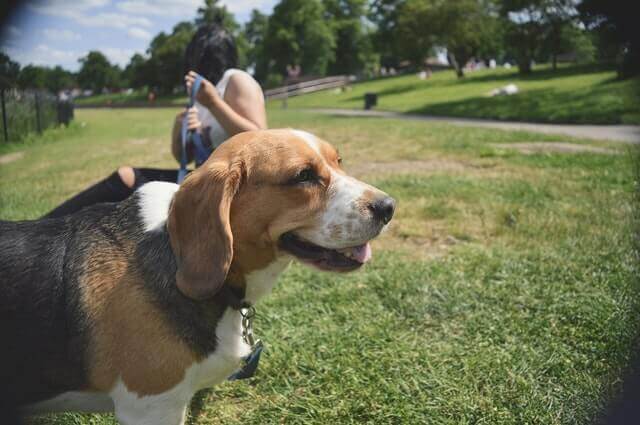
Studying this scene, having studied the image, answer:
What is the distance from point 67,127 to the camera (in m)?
20.4

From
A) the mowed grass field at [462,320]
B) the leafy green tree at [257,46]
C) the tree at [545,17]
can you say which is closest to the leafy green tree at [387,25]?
the leafy green tree at [257,46]

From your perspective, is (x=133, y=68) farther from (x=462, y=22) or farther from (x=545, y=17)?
(x=462, y=22)

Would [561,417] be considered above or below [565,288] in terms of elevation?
below

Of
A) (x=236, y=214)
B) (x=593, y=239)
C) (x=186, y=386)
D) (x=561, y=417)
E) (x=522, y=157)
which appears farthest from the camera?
(x=522, y=157)

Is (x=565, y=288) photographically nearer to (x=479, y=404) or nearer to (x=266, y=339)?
(x=479, y=404)

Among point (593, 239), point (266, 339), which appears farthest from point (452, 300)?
point (593, 239)

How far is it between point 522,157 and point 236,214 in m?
8.69

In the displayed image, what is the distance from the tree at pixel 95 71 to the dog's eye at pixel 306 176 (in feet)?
5.24

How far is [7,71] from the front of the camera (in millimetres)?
2279

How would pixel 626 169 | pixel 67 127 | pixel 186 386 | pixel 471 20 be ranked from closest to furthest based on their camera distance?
pixel 186 386 → pixel 626 169 → pixel 67 127 → pixel 471 20

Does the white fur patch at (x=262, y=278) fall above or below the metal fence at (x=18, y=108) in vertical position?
below

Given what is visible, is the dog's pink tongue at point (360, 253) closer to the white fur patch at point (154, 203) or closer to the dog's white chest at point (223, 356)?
the dog's white chest at point (223, 356)

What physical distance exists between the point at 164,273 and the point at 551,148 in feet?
34.6

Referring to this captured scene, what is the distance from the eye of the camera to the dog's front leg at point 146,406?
7.44ft
